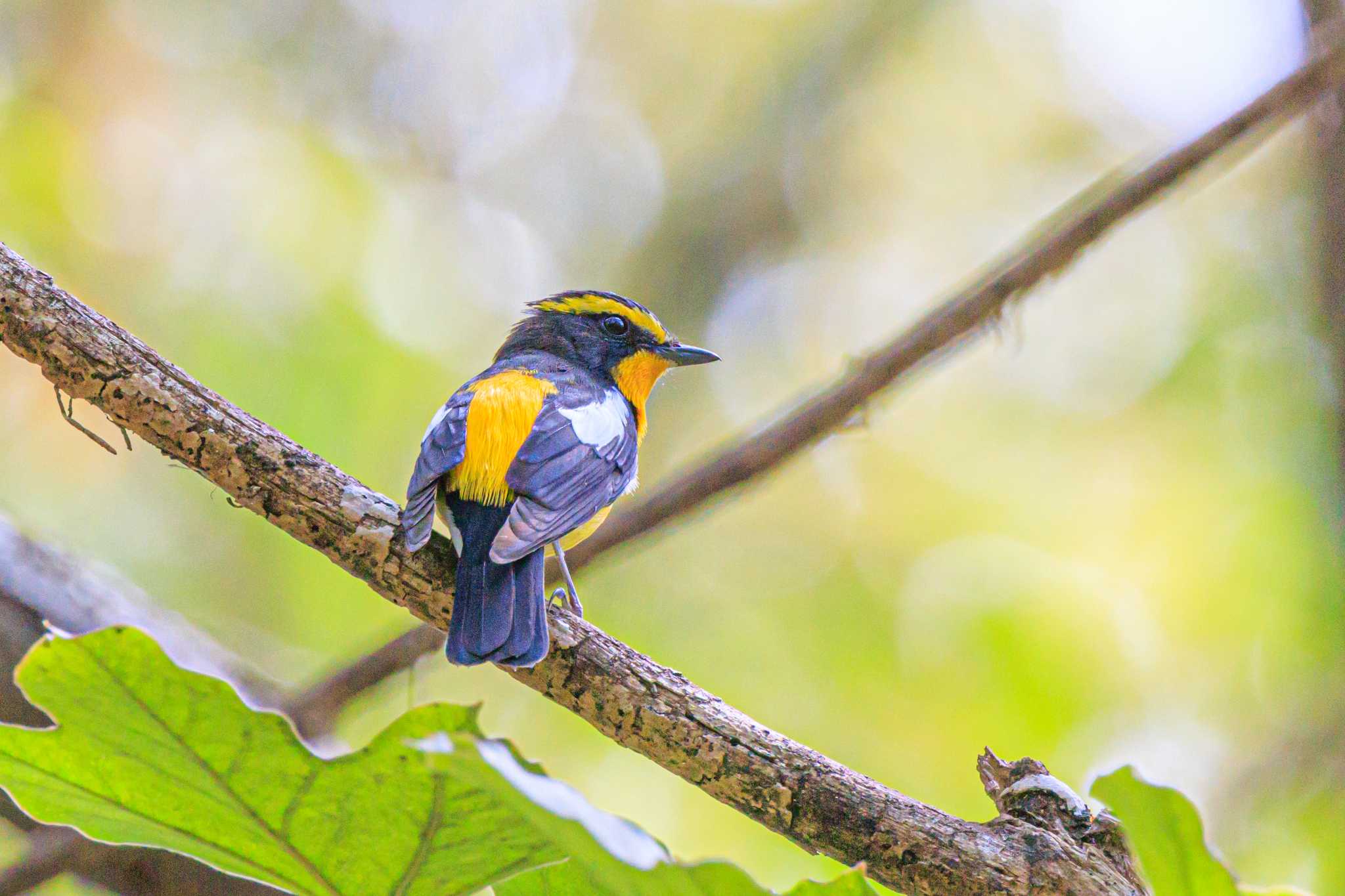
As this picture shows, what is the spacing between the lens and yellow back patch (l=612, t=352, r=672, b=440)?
3902mm

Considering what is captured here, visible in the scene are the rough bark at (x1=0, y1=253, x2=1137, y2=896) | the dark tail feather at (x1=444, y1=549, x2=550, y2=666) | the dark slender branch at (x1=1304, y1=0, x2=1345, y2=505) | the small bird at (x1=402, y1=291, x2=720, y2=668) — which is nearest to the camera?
the rough bark at (x1=0, y1=253, x2=1137, y2=896)

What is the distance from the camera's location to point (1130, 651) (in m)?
5.46

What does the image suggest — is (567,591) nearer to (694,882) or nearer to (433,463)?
(433,463)

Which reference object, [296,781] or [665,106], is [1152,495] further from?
[296,781]

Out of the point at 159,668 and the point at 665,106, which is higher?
the point at 665,106

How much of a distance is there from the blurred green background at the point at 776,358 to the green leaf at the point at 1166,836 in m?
2.50

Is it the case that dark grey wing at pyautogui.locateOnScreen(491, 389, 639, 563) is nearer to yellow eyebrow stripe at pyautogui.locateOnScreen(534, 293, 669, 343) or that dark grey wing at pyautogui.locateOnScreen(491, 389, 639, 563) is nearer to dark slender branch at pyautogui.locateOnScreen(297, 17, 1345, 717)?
dark slender branch at pyautogui.locateOnScreen(297, 17, 1345, 717)

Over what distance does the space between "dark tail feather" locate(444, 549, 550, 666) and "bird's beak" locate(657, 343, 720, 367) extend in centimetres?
178

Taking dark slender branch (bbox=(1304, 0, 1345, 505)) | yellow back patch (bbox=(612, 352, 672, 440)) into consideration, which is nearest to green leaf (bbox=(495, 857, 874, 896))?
yellow back patch (bbox=(612, 352, 672, 440))

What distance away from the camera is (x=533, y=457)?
276cm

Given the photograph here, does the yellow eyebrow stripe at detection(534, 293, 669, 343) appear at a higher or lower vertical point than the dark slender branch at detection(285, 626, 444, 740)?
higher

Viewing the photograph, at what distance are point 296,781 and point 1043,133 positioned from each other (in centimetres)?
721

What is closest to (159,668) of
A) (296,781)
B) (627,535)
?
(296,781)

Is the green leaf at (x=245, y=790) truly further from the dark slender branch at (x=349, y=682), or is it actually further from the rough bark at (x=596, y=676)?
the dark slender branch at (x=349, y=682)
